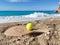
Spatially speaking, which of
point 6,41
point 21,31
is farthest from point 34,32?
point 6,41

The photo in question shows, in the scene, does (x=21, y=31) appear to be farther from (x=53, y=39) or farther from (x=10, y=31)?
(x=53, y=39)

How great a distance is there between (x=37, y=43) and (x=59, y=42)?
22cm

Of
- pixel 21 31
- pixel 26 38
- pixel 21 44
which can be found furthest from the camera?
pixel 21 31

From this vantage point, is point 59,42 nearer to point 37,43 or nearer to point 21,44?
point 37,43

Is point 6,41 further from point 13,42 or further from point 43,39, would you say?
point 43,39

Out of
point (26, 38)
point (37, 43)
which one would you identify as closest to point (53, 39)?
point (37, 43)

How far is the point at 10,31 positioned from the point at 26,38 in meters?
0.34

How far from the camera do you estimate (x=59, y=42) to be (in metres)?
1.71

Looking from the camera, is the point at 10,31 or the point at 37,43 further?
the point at 10,31

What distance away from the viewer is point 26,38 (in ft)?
5.97

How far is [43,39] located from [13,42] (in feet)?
1.02

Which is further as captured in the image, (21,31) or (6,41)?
(21,31)

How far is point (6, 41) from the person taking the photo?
1.80m

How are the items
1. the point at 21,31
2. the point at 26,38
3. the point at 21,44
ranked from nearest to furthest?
the point at 21,44
the point at 26,38
the point at 21,31
